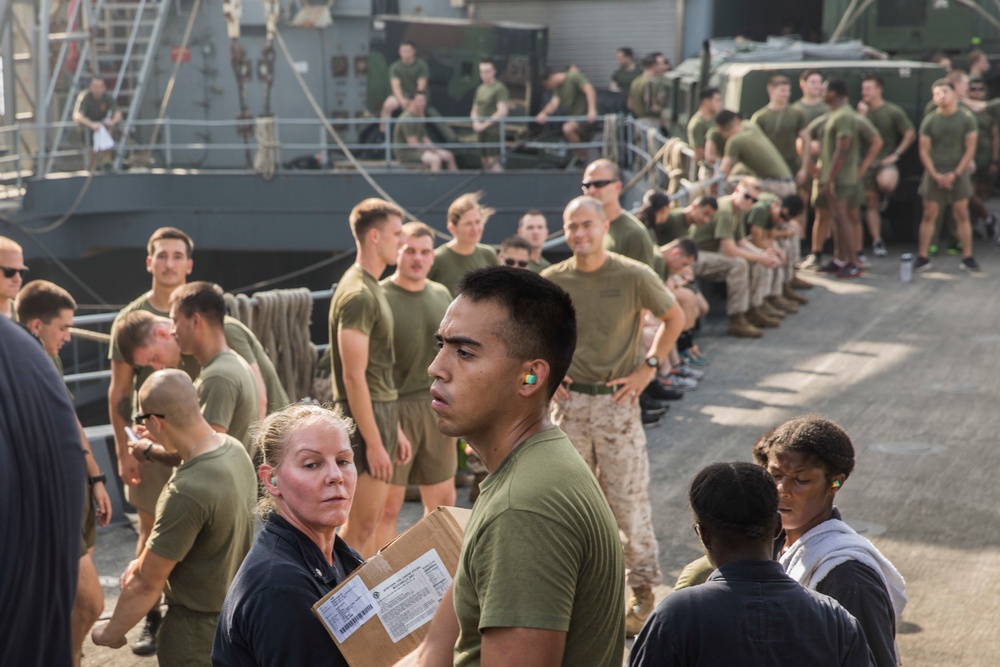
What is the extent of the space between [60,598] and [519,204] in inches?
680

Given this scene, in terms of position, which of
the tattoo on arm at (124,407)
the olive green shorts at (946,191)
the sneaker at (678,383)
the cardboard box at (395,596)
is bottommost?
the sneaker at (678,383)

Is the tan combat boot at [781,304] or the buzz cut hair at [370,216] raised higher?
the buzz cut hair at [370,216]

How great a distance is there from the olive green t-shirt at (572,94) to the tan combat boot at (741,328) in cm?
812

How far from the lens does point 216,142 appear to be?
22.7 meters

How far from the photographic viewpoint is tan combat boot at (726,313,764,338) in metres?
12.1

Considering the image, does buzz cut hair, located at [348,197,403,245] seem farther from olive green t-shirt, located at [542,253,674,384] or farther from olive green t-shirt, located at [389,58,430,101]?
olive green t-shirt, located at [389,58,430,101]

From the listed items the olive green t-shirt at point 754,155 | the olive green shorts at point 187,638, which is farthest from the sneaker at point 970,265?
the olive green shorts at point 187,638

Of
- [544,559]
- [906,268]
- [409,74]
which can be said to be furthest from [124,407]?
[409,74]

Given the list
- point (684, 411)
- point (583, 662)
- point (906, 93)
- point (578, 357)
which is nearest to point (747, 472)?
point (583, 662)

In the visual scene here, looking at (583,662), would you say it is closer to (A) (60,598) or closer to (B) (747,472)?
(B) (747,472)

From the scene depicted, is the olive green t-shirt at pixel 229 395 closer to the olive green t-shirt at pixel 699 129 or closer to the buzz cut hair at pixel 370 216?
the buzz cut hair at pixel 370 216

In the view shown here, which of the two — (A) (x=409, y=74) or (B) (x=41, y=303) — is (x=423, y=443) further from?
(A) (x=409, y=74)

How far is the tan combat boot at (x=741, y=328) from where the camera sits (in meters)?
12.1

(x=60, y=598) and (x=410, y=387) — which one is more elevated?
(x=60, y=598)
